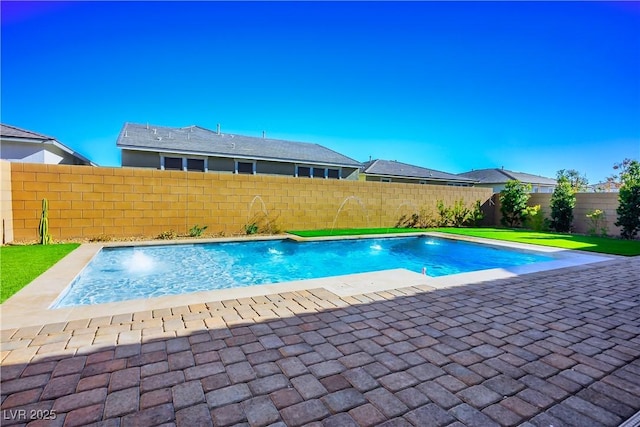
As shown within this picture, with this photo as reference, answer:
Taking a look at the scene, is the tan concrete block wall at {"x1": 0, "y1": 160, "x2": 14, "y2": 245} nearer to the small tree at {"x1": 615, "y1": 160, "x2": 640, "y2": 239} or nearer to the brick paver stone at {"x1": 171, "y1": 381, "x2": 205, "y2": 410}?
the brick paver stone at {"x1": 171, "y1": 381, "x2": 205, "y2": 410}

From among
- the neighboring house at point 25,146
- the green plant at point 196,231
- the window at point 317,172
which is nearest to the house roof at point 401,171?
the window at point 317,172

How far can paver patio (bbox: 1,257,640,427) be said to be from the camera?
1.98 m

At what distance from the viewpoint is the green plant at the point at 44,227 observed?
863 centimetres

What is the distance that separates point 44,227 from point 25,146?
7526mm

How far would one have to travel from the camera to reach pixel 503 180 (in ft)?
99.0

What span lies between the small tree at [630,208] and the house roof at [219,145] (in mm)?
12762

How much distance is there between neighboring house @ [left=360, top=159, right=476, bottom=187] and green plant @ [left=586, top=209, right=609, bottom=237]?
11674mm

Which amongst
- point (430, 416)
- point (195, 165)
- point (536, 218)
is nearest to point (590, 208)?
point (536, 218)

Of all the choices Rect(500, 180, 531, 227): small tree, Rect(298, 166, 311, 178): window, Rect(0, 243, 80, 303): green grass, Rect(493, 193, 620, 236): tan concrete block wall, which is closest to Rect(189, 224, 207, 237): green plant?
Rect(0, 243, 80, 303): green grass

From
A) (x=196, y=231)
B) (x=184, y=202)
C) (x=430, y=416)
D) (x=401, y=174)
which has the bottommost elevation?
(x=430, y=416)

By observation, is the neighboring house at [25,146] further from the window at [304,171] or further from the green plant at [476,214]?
the green plant at [476,214]

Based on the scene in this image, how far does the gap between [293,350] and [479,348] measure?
1748mm

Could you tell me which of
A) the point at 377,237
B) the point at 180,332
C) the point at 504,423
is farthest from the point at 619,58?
the point at 180,332

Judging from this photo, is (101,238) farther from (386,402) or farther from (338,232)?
(386,402)
